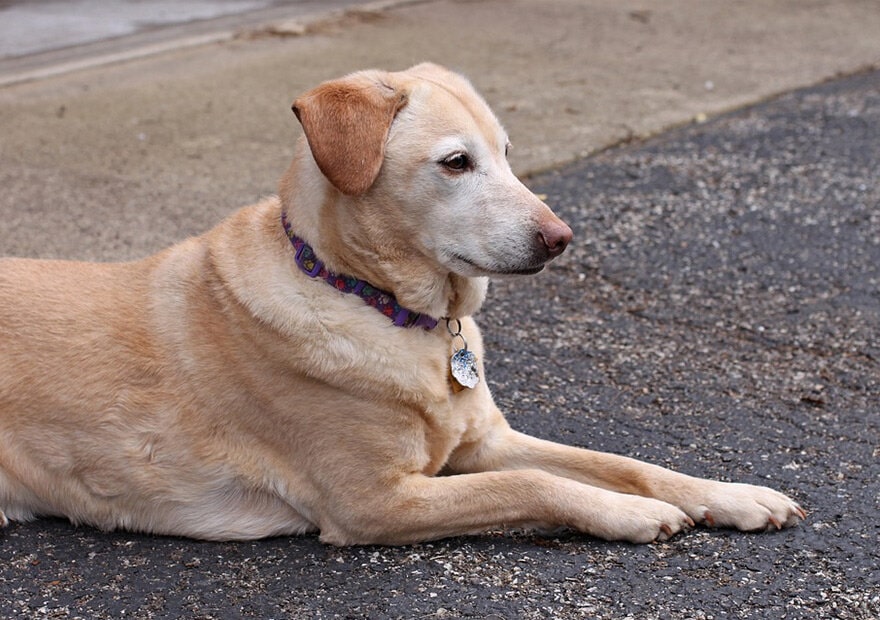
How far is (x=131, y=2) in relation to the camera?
9820mm

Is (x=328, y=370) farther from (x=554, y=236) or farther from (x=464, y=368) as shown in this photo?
(x=554, y=236)

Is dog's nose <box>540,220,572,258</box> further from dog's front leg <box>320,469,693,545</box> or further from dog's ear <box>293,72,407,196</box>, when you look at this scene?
dog's front leg <box>320,469,693,545</box>

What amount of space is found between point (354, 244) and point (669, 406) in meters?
1.38

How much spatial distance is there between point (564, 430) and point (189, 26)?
621 cm

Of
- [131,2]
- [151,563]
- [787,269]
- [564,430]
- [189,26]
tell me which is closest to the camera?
[151,563]

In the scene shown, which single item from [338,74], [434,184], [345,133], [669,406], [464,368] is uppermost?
[345,133]

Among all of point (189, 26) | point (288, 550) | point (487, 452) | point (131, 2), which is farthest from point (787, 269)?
point (131, 2)

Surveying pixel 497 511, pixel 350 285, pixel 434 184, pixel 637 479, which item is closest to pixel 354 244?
pixel 350 285

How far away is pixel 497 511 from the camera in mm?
3014

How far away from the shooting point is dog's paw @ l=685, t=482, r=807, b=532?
10.0 ft

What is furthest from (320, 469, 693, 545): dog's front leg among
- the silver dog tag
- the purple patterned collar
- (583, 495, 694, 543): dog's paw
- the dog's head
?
the dog's head

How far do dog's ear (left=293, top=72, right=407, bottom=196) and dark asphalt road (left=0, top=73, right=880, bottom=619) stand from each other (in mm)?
973

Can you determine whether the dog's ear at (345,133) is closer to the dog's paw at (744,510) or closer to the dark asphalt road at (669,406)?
the dark asphalt road at (669,406)

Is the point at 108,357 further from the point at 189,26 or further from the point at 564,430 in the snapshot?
the point at 189,26
